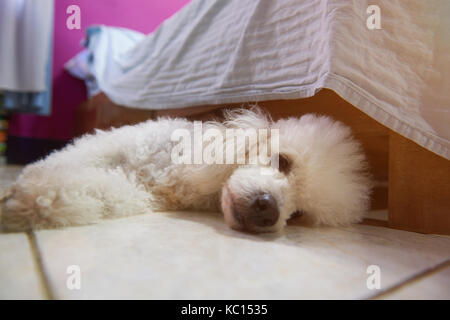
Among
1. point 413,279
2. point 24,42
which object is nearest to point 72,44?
point 24,42

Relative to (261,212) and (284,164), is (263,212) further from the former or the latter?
(284,164)

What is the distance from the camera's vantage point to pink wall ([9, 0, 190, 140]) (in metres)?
3.54

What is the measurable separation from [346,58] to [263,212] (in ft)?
1.60

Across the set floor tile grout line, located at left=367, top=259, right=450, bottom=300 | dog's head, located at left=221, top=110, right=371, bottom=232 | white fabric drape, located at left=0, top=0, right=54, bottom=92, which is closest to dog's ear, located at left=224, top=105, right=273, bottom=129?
dog's head, located at left=221, top=110, right=371, bottom=232

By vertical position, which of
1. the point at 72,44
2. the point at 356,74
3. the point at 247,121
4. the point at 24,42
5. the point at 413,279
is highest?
the point at 72,44

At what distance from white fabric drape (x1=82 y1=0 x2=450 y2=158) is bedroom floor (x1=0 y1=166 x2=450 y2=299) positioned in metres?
0.40

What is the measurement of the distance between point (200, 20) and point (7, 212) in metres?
1.15

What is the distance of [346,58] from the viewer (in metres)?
0.89

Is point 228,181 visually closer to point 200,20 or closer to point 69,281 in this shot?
point 69,281

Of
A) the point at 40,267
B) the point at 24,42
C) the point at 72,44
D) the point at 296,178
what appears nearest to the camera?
the point at 40,267

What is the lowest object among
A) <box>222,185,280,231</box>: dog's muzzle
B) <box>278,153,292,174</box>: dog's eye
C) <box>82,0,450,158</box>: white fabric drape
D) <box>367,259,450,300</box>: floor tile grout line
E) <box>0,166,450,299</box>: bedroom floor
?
<box>367,259,450,300</box>: floor tile grout line

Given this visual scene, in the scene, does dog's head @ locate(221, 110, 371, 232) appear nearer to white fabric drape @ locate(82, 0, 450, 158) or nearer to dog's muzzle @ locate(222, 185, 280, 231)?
dog's muzzle @ locate(222, 185, 280, 231)

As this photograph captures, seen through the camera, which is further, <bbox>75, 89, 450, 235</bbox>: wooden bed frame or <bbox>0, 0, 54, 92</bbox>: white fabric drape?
<bbox>0, 0, 54, 92</bbox>: white fabric drape

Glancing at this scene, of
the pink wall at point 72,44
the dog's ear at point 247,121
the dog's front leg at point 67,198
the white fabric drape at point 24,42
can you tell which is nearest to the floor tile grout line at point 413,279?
the dog's ear at point 247,121
